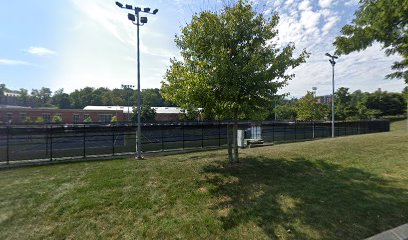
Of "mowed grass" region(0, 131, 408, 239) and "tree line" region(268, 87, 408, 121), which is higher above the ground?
"tree line" region(268, 87, 408, 121)

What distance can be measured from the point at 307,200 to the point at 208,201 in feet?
8.97

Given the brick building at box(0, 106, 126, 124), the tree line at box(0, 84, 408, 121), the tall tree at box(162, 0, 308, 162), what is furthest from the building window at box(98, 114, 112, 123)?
the tall tree at box(162, 0, 308, 162)

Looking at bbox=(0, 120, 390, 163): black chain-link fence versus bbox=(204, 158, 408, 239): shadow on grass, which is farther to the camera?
bbox=(0, 120, 390, 163): black chain-link fence

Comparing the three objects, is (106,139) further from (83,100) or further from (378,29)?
(83,100)

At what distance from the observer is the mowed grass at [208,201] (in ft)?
15.8

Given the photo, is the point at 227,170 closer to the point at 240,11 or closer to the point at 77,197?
the point at 77,197

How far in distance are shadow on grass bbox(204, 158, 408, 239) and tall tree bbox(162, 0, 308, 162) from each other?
2470 millimetres

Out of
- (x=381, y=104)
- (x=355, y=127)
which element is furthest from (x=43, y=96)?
(x=381, y=104)

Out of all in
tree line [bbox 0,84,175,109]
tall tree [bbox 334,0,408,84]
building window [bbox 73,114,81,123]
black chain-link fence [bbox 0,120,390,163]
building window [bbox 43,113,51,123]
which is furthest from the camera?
tree line [bbox 0,84,175,109]

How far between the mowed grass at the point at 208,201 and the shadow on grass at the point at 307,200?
0.9 inches

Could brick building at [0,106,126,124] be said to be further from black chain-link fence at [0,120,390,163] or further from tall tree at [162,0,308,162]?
tall tree at [162,0,308,162]

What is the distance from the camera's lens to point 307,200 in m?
6.02

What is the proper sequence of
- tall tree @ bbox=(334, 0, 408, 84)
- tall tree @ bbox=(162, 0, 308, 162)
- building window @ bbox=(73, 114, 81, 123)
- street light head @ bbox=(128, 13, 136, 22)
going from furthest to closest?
building window @ bbox=(73, 114, 81, 123) → street light head @ bbox=(128, 13, 136, 22) → tall tree @ bbox=(334, 0, 408, 84) → tall tree @ bbox=(162, 0, 308, 162)

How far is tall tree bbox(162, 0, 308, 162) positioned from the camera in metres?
7.34
